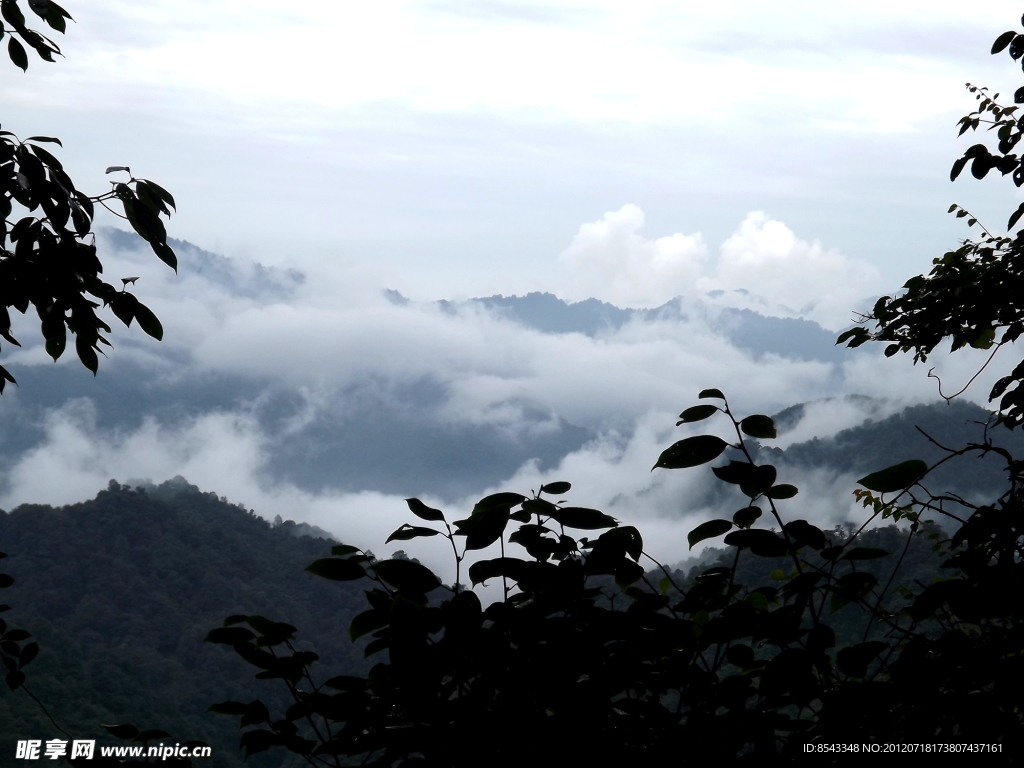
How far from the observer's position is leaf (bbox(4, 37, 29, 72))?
2.94 metres

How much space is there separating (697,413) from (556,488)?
36 centimetres

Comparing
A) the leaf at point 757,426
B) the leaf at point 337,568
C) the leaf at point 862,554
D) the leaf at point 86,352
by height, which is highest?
the leaf at point 86,352

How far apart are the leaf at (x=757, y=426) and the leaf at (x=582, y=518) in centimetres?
33

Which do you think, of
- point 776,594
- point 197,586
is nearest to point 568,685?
point 776,594

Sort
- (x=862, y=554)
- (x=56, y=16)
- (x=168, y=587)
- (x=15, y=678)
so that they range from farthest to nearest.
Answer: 1. (x=168, y=587)
2. (x=15, y=678)
3. (x=56, y=16)
4. (x=862, y=554)

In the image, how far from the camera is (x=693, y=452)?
64.9 inches

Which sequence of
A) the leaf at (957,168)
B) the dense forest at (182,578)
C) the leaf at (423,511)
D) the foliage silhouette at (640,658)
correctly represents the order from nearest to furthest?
the foliage silhouette at (640,658) < the leaf at (423,511) < the leaf at (957,168) < the dense forest at (182,578)

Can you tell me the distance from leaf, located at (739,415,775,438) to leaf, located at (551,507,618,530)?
1.10 feet

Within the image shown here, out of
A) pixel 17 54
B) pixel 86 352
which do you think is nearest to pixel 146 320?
pixel 86 352

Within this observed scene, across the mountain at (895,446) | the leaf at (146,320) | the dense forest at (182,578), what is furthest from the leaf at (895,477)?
the mountain at (895,446)

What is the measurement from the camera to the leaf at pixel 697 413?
1613 millimetres

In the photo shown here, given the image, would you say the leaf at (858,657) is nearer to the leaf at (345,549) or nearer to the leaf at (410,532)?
the leaf at (410,532)

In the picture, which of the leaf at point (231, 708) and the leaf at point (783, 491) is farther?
the leaf at point (231, 708)

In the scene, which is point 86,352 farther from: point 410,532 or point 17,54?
point 410,532
